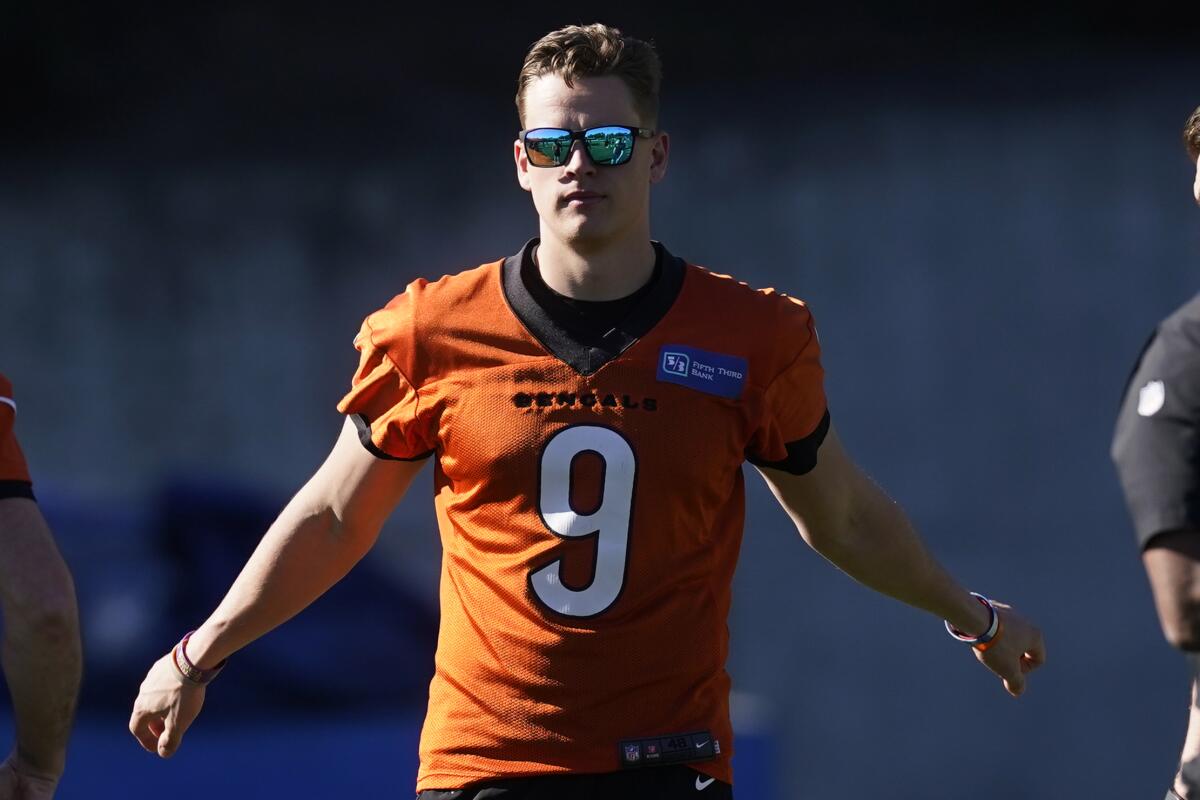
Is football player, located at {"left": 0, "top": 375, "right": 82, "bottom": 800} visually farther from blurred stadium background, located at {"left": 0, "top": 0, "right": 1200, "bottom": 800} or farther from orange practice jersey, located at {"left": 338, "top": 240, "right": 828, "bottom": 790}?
blurred stadium background, located at {"left": 0, "top": 0, "right": 1200, "bottom": 800}

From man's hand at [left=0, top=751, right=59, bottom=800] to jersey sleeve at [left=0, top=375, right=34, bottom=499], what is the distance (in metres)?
0.47

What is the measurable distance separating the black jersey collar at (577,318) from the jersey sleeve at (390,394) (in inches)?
8.0

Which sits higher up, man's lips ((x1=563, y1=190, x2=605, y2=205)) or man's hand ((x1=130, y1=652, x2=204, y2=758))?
man's lips ((x1=563, y1=190, x2=605, y2=205))

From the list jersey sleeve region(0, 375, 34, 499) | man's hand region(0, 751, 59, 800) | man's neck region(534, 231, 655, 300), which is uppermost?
man's neck region(534, 231, 655, 300)

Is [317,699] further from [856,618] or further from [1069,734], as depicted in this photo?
[1069,734]

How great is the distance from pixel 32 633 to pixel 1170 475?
6.39 ft

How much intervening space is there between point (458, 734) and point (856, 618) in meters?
3.98

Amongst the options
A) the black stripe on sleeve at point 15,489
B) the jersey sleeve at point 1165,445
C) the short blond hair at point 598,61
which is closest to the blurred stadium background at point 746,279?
the black stripe on sleeve at point 15,489

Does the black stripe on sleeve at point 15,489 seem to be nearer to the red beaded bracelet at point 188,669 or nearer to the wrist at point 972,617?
the red beaded bracelet at point 188,669

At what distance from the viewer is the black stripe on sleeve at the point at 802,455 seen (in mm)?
3307

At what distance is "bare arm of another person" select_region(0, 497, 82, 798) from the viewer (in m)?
3.18

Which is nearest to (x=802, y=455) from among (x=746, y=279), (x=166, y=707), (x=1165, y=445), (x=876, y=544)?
(x=876, y=544)

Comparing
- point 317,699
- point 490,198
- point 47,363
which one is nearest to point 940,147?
point 490,198

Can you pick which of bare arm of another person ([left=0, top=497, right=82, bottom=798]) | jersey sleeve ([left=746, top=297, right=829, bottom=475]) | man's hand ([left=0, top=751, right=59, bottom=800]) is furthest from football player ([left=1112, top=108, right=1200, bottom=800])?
man's hand ([left=0, top=751, right=59, bottom=800])
